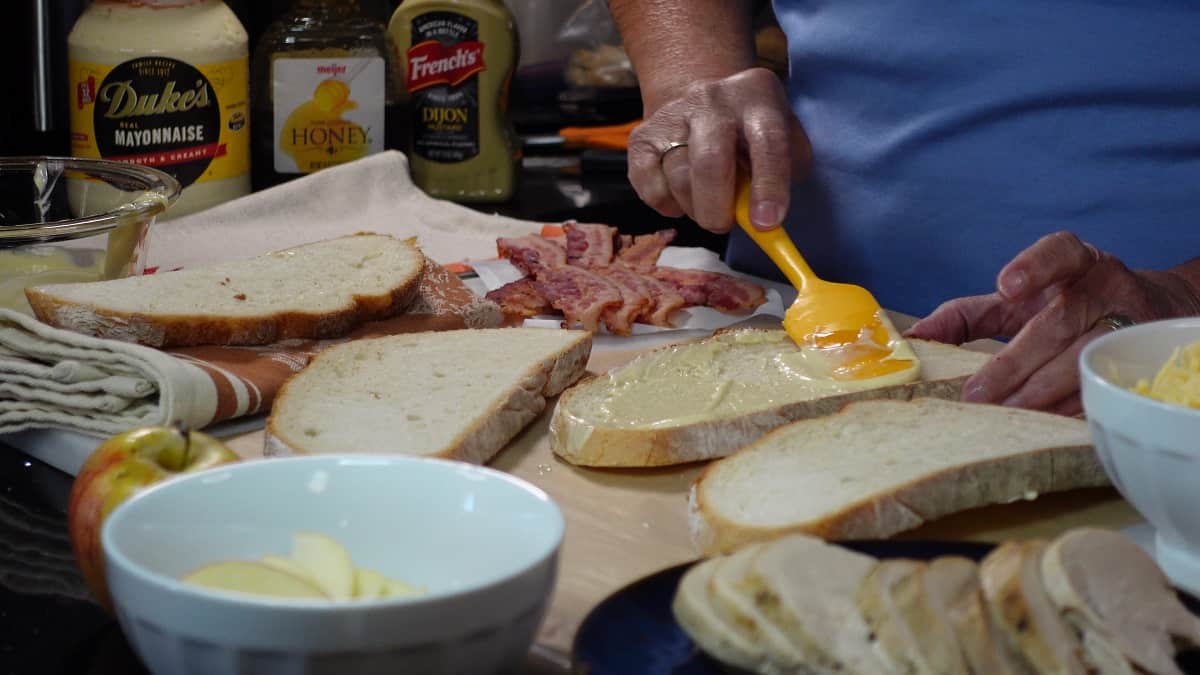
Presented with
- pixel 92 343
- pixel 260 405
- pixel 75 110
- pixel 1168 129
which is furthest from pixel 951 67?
pixel 75 110

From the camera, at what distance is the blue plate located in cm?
115

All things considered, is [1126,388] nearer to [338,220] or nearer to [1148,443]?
[1148,443]

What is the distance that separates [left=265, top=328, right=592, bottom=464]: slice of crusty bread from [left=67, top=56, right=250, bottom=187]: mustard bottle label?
1090 millimetres

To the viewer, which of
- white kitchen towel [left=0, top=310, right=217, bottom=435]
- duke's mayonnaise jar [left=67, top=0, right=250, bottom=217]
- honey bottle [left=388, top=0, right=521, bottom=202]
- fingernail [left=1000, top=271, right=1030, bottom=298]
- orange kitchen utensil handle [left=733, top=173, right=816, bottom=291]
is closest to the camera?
white kitchen towel [left=0, top=310, right=217, bottom=435]

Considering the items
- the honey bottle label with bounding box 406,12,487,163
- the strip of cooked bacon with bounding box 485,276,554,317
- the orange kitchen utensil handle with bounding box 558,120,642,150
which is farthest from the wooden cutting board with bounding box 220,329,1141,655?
the orange kitchen utensil handle with bounding box 558,120,642,150

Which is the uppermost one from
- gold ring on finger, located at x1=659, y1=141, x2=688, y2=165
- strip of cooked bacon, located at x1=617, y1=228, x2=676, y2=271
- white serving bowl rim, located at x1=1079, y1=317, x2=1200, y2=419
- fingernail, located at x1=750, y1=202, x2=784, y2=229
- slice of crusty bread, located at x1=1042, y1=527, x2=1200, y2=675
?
white serving bowl rim, located at x1=1079, y1=317, x2=1200, y2=419

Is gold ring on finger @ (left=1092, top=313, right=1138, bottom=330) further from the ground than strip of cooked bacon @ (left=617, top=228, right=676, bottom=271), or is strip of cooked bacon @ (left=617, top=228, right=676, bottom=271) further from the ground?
gold ring on finger @ (left=1092, top=313, right=1138, bottom=330)

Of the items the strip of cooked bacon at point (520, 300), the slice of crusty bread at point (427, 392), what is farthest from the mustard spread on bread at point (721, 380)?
the strip of cooked bacon at point (520, 300)

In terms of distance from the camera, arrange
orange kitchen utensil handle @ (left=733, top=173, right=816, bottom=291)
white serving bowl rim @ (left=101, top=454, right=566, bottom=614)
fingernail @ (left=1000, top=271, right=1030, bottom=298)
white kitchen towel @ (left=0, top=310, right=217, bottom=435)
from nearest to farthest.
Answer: white serving bowl rim @ (left=101, top=454, right=566, bottom=614) < white kitchen towel @ (left=0, top=310, right=217, bottom=435) < fingernail @ (left=1000, top=271, right=1030, bottom=298) < orange kitchen utensil handle @ (left=733, top=173, right=816, bottom=291)

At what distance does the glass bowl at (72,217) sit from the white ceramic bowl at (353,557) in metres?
1.04

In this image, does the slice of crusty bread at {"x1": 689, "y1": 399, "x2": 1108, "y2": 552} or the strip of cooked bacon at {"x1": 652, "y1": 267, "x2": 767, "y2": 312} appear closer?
the slice of crusty bread at {"x1": 689, "y1": 399, "x2": 1108, "y2": 552}

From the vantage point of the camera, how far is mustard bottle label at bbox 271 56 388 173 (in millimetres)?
3256

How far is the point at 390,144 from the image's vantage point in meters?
3.51

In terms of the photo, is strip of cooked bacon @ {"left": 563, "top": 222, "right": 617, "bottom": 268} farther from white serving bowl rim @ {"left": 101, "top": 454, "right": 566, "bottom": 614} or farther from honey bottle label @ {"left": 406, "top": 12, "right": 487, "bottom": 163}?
white serving bowl rim @ {"left": 101, "top": 454, "right": 566, "bottom": 614}
